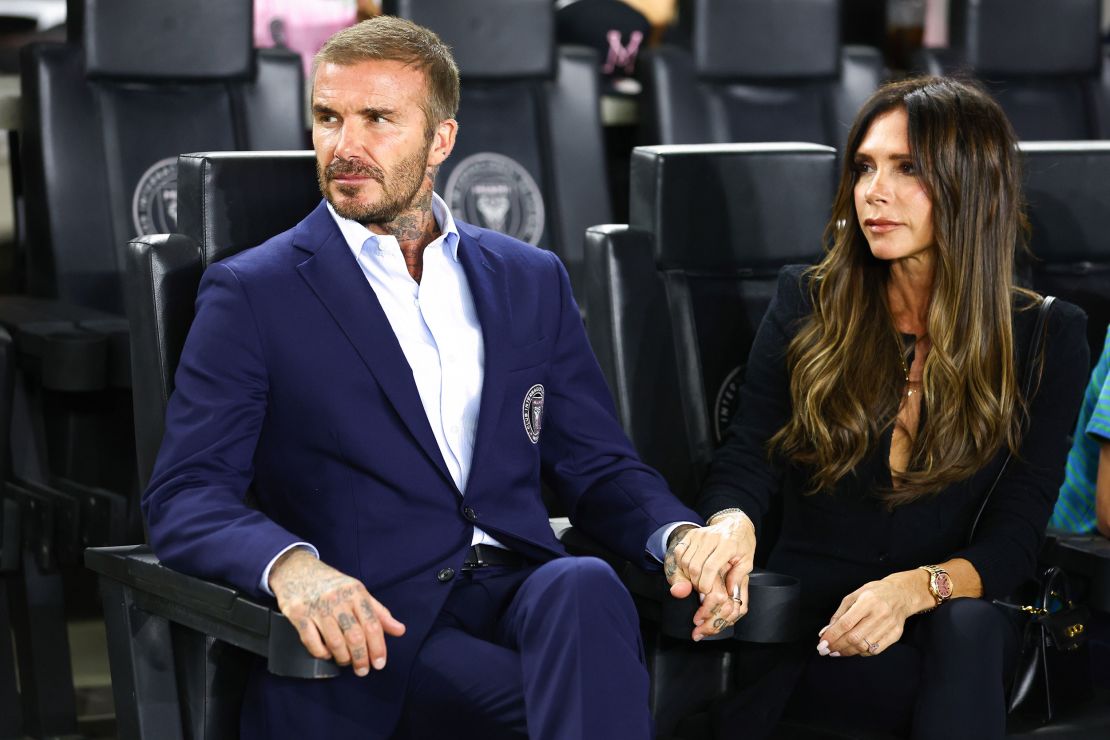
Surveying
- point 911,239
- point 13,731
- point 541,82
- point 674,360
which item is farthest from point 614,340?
point 541,82

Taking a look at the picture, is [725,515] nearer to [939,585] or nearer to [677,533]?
[677,533]

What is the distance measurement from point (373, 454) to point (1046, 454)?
29.3 inches

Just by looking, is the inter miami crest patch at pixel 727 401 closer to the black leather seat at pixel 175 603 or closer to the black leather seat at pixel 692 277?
the black leather seat at pixel 692 277

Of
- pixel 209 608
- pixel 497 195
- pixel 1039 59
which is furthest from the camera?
pixel 1039 59

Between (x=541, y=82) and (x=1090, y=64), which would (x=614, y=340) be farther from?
(x=1090, y=64)

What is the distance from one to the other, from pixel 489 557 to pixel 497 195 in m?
1.53

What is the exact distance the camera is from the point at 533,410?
1601 mm

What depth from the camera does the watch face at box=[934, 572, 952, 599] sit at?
1.58 meters

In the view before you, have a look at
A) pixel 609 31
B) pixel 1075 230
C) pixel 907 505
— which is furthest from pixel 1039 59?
pixel 907 505

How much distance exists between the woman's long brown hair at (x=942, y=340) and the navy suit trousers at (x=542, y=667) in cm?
39

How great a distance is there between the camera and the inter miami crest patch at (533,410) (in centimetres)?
159

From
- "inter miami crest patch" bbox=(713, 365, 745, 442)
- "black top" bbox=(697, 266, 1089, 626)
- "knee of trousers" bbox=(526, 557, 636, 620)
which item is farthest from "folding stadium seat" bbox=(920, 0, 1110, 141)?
"knee of trousers" bbox=(526, 557, 636, 620)

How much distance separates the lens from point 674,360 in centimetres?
185

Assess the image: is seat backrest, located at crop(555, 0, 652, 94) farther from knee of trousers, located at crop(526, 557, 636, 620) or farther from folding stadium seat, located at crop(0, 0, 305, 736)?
knee of trousers, located at crop(526, 557, 636, 620)
